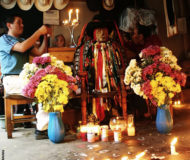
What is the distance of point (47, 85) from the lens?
3137mm

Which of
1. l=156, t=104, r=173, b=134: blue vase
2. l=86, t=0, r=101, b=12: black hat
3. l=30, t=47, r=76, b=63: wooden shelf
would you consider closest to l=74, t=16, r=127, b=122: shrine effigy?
l=30, t=47, r=76, b=63: wooden shelf

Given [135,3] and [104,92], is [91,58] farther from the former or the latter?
[135,3]

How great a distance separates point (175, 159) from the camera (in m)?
2.33

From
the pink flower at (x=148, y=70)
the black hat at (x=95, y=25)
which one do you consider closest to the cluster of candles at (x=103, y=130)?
the pink flower at (x=148, y=70)

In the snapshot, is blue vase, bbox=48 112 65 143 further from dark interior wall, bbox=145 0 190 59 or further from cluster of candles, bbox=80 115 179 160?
dark interior wall, bbox=145 0 190 59

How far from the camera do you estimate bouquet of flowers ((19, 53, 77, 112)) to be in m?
3.13

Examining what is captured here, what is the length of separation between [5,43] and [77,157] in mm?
2469

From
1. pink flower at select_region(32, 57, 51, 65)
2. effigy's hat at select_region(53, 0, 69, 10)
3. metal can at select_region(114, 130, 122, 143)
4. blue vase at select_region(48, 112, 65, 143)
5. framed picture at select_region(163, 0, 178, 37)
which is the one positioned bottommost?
metal can at select_region(114, 130, 122, 143)

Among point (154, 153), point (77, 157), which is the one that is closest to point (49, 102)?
point (77, 157)

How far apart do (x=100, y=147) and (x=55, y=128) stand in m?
0.65

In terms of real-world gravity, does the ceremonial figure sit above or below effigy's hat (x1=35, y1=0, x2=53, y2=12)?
below

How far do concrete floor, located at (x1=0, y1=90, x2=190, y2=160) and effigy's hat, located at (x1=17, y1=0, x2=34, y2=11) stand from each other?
120 inches

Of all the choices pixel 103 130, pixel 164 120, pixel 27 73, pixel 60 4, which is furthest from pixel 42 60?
pixel 60 4

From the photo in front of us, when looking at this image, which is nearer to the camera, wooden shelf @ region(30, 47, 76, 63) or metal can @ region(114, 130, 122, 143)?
metal can @ region(114, 130, 122, 143)
